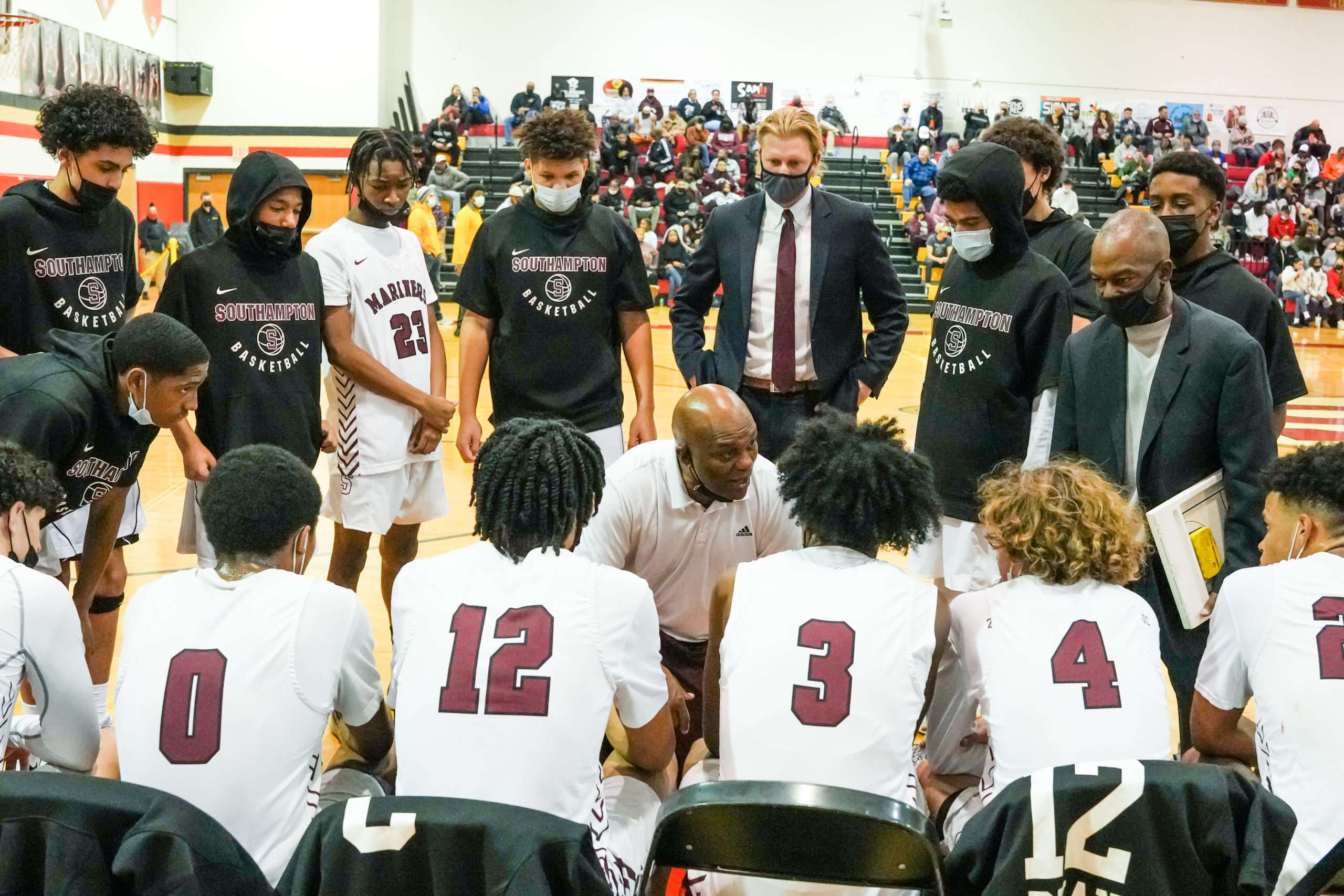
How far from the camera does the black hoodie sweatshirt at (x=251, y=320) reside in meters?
4.09

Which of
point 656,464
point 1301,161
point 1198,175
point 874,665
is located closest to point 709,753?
point 874,665

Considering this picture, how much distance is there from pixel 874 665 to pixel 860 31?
25.8 m

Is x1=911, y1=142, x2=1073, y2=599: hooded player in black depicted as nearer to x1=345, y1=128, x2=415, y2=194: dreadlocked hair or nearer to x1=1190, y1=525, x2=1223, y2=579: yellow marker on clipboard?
x1=1190, y1=525, x2=1223, y2=579: yellow marker on clipboard

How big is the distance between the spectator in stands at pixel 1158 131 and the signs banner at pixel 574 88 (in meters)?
11.6

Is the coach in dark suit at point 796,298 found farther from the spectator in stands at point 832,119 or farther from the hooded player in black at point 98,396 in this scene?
the spectator in stands at point 832,119

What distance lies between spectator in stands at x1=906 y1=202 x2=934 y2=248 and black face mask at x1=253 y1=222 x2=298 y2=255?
62.9 feet

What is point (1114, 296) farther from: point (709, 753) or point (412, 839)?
point (412, 839)

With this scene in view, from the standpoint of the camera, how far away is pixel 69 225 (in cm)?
423

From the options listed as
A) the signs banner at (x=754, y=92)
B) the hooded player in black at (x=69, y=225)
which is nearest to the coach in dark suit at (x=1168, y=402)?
the hooded player in black at (x=69, y=225)

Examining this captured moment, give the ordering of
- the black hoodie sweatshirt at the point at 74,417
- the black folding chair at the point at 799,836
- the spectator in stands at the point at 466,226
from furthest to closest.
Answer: the spectator in stands at the point at 466,226, the black hoodie sweatshirt at the point at 74,417, the black folding chair at the point at 799,836

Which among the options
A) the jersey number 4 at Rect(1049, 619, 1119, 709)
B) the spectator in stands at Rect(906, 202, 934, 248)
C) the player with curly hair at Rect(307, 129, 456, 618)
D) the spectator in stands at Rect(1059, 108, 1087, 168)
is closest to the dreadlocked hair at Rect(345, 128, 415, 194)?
the player with curly hair at Rect(307, 129, 456, 618)

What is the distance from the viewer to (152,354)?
3.54 m

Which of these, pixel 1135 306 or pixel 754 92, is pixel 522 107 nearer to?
pixel 754 92

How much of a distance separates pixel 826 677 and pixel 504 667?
0.64 meters
